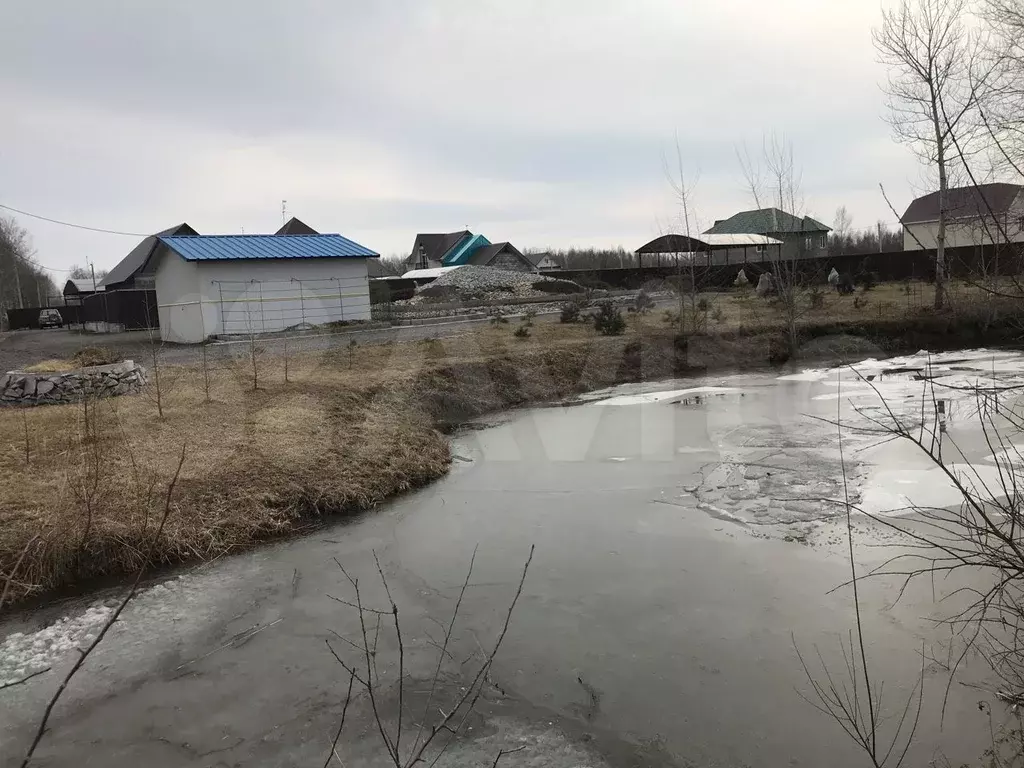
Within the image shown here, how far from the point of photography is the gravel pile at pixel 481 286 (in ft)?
117

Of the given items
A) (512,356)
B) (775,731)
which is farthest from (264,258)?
(775,731)

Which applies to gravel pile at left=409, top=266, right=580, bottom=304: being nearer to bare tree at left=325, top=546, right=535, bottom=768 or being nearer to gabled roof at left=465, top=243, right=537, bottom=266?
gabled roof at left=465, top=243, right=537, bottom=266

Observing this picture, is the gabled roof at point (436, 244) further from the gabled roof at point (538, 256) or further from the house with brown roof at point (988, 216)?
the house with brown roof at point (988, 216)

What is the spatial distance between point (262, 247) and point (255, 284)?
1528 millimetres

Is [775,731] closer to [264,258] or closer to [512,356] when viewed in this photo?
[512,356]

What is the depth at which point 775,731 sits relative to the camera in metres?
3.75

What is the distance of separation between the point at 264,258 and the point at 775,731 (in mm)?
20716

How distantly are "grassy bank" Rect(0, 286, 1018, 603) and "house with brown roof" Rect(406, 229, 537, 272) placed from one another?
3273cm

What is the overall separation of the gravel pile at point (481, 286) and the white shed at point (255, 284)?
1033 cm

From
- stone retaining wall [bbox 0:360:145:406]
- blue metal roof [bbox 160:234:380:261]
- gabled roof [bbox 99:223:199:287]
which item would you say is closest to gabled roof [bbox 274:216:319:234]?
gabled roof [bbox 99:223:199:287]

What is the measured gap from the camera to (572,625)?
196 inches

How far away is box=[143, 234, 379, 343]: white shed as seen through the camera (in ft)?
67.6

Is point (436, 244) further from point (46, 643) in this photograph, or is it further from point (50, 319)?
point (46, 643)

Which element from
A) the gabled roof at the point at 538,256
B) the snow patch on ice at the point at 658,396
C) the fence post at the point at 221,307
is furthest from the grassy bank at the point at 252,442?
the gabled roof at the point at 538,256
